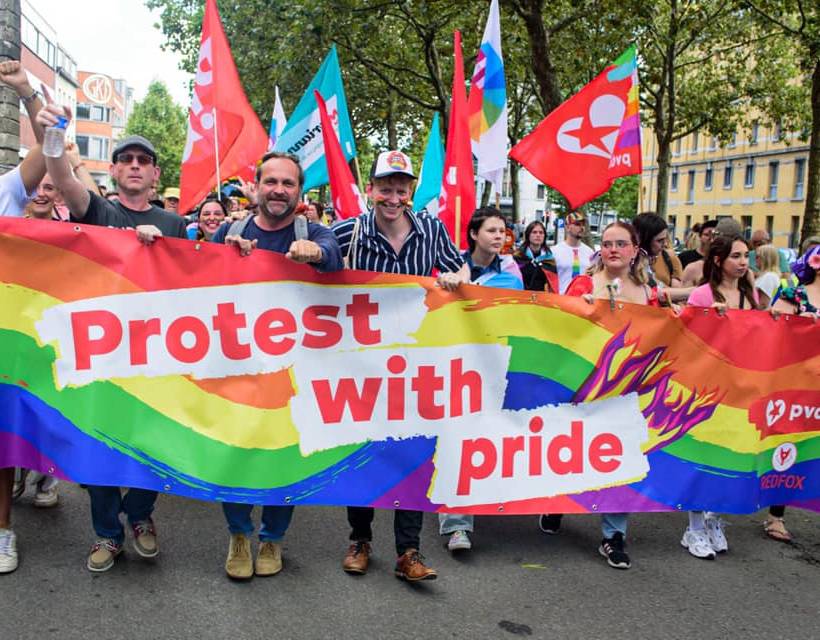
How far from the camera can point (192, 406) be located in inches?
171

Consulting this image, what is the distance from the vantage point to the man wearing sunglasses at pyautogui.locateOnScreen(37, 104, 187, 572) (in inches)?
171

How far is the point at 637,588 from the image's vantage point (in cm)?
452

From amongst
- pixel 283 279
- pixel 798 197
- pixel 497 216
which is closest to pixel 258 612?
pixel 283 279

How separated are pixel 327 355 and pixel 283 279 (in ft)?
1.35

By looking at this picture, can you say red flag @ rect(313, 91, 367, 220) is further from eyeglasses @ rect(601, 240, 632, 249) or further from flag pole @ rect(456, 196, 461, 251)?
eyeglasses @ rect(601, 240, 632, 249)

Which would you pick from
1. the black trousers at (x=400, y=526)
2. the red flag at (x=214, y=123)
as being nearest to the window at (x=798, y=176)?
the red flag at (x=214, y=123)

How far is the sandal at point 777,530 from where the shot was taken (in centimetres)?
544

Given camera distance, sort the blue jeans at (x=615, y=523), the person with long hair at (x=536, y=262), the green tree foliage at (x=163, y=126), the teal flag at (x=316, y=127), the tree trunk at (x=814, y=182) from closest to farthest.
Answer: the blue jeans at (x=615, y=523) < the person with long hair at (x=536, y=262) < the teal flag at (x=316, y=127) < the tree trunk at (x=814, y=182) < the green tree foliage at (x=163, y=126)

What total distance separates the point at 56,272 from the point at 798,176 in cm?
5330

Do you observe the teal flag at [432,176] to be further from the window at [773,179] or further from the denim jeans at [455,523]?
the window at [773,179]

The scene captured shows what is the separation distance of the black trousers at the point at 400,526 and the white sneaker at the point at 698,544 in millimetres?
1559

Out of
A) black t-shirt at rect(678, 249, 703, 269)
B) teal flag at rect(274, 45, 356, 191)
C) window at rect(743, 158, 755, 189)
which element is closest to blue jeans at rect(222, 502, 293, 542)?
teal flag at rect(274, 45, 356, 191)

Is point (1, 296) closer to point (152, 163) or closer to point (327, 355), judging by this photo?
point (152, 163)

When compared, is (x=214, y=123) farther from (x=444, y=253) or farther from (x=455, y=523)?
(x=455, y=523)
